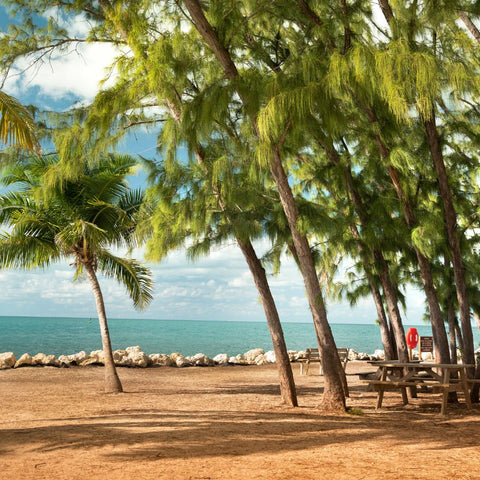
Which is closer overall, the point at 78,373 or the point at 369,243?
the point at 369,243

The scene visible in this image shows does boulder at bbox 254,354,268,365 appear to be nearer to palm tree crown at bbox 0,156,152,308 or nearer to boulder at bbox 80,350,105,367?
boulder at bbox 80,350,105,367

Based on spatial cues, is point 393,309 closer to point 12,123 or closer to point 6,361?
point 12,123

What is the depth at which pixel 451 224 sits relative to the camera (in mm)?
8188

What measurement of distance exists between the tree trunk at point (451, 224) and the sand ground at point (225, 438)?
108 cm

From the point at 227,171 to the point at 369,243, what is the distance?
3.21 m

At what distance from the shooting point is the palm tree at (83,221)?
1007 centimetres

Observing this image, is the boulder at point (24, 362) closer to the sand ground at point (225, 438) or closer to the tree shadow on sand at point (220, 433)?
the sand ground at point (225, 438)

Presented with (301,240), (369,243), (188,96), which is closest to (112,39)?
(188,96)

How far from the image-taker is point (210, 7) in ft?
21.7

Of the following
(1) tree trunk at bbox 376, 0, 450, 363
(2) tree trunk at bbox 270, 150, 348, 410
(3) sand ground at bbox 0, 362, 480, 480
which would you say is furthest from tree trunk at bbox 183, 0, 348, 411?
(1) tree trunk at bbox 376, 0, 450, 363

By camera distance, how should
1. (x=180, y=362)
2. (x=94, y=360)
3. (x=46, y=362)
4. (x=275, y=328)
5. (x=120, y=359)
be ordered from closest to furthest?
1. (x=275, y=328)
2. (x=46, y=362)
3. (x=94, y=360)
4. (x=120, y=359)
5. (x=180, y=362)

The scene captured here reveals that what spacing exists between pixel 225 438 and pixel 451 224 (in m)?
5.02

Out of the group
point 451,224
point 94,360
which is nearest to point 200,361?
point 94,360

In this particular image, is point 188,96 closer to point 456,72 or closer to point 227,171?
point 227,171
